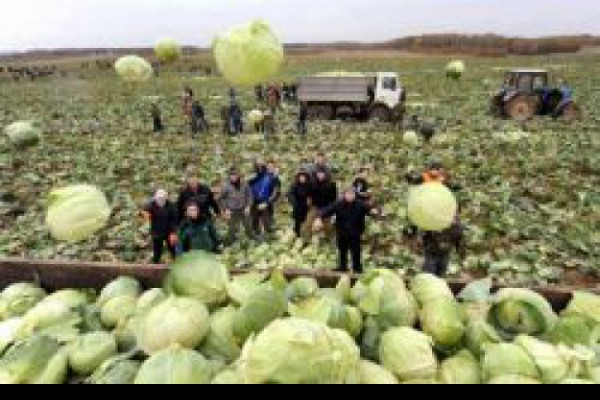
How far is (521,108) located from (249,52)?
21479 millimetres

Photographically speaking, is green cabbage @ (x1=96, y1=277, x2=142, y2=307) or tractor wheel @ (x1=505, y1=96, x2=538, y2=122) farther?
tractor wheel @ (x1=505, y1=96, x2=538, y2=122)

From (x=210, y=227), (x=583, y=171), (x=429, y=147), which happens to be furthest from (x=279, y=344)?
(x=429, y=147)

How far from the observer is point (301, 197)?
10.8 meters

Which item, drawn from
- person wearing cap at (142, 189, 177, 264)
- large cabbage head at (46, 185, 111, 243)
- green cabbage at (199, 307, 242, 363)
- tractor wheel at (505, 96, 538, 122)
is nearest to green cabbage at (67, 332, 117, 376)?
green cabbage at (199, 307, 242, 363)

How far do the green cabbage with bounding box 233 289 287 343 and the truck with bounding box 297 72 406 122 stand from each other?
70.3 ft

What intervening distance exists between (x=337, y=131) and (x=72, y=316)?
1864 cm

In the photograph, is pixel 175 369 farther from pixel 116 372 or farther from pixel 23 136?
pixel 23 136

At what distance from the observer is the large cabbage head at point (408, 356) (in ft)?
13.8

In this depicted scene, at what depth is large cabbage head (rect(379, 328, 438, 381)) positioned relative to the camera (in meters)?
4.19

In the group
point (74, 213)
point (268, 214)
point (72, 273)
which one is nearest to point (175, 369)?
point (72, 273)

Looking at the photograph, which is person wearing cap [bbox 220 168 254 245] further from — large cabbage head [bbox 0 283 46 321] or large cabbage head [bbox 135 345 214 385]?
large cabbage head [bbox 135 345 214 385]

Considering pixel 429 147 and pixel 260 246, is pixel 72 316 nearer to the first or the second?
pixel 260 246

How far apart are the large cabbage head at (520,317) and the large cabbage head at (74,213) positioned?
4015 millimetres
